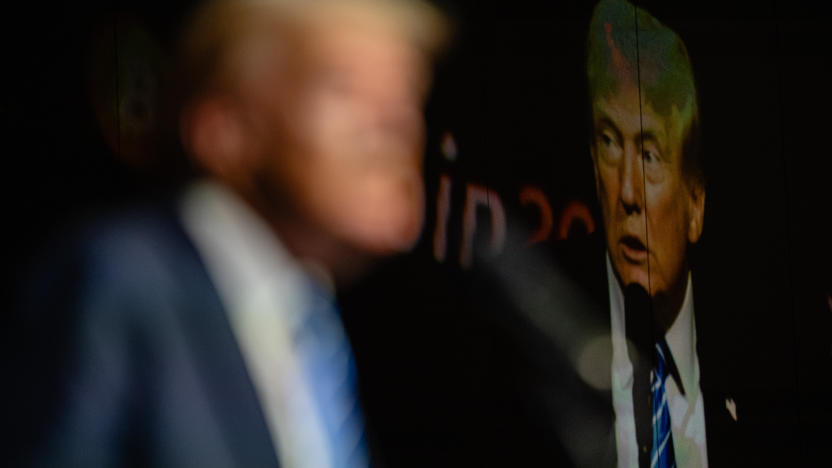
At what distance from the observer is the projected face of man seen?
11.2 feet

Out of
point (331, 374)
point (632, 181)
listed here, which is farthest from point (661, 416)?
point (331, 374)

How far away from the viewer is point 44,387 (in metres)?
1.11

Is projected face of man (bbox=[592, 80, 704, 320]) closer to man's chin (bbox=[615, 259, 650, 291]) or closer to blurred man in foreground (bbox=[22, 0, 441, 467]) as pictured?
man's chin (bbox=[615, 259, 650, 291])

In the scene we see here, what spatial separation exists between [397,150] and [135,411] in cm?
217

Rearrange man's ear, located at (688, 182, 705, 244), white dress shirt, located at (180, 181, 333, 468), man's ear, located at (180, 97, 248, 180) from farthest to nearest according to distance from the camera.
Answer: man's ear, located at (688, 182, 705, 244) < man's ear, located at (180, 97, 248, 180) < white dress shirt, located at (180, 181, 333, 468)

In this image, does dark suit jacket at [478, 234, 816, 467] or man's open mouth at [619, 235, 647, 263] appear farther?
man's open mouth at [619, 235, 647, 263]

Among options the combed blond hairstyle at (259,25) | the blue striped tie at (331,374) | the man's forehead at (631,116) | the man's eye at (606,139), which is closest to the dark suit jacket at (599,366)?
the man's eye at (606,139)

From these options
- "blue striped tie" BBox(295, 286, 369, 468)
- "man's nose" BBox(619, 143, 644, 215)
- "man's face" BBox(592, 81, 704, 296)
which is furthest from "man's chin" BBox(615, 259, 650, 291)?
"blue striped tie" BBox(295, 286, 369, 468)

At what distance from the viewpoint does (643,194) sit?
3.47 m

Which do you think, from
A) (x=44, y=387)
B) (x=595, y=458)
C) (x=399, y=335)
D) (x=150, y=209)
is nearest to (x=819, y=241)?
(x=595, y=458)

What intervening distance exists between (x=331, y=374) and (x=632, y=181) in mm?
1829

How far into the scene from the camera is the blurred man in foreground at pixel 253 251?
1168 mm

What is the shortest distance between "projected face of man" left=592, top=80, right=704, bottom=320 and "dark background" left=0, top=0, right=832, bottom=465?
3.7 inches

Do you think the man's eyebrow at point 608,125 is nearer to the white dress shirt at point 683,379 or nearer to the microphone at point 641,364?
the white dress shirt at point 683,379
